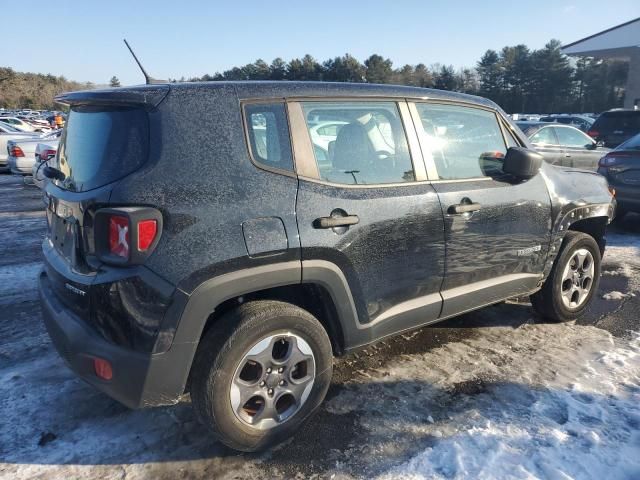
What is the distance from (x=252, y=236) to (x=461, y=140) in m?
1.83

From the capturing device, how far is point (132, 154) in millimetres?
2283

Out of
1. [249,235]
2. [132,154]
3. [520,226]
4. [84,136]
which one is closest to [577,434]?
[520,226]

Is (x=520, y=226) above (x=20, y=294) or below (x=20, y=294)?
above

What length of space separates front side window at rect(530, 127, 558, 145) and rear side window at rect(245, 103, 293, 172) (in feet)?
29.1

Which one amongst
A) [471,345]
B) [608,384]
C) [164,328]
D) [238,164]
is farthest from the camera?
[471,345]

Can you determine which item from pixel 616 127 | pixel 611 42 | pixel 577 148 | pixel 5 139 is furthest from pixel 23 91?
pixel 577 148

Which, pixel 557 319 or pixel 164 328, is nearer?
pixel 164 328

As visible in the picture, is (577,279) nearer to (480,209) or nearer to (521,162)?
(521,162)

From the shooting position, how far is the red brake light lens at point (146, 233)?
84.9 inches

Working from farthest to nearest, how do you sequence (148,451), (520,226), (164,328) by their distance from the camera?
(520,226)
(148,451)
(164,328)

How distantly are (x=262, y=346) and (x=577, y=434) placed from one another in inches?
69.8

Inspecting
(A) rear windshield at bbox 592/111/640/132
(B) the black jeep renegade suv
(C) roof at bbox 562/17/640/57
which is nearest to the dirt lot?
(B) the black jeep renegade suv

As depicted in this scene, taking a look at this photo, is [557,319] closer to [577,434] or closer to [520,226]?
[520,226]

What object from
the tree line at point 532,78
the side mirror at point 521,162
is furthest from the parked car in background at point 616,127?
the tree line at point 532,78
